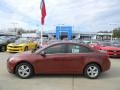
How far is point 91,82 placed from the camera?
334 inches

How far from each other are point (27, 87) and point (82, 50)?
294 cm

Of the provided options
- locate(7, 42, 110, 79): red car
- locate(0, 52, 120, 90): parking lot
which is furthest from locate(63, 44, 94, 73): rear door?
locate(0, 52, 120, 90): parking lot

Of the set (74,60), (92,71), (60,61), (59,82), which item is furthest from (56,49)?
(92,71)

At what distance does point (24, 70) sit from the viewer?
29.0 ft

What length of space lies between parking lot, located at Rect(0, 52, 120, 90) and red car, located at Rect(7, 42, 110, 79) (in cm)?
28

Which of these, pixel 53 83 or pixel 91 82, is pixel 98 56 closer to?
pixel 91 82

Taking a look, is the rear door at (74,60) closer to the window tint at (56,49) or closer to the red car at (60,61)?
the red car at (60,61)

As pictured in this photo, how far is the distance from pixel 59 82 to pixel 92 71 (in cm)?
163

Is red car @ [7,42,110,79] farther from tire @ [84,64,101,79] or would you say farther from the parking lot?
the parking lot

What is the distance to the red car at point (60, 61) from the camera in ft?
29.1

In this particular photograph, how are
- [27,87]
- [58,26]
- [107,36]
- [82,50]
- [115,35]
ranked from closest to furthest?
[27,87]
[82,50]
[58,26]
[115,35]
[107,36]

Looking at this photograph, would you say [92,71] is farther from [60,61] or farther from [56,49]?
[56,49]

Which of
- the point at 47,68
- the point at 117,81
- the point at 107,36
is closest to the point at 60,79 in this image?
the point at 47,68

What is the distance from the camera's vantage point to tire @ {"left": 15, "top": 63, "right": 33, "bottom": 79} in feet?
29.0
